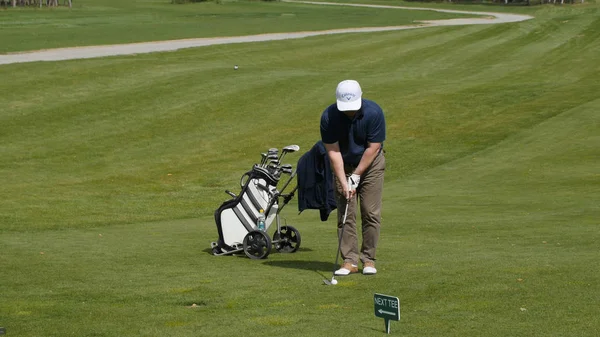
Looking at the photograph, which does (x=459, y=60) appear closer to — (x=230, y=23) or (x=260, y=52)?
(x=260, y=52)

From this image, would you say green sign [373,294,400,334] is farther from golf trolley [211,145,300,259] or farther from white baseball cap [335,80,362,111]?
golf trolley [211,145,300,259]

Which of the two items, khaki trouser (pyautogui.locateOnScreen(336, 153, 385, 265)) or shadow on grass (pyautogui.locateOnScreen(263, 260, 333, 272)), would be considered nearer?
khaki trouser (pyautogui.locateOnScreen(336, 153, 385, 265))

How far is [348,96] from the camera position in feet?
32.0

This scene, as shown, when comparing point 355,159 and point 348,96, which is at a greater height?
point 348,96

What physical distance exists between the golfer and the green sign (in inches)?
109

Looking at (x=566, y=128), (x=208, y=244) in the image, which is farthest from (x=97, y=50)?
(x=208, y=244)

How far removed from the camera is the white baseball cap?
31.9 feet

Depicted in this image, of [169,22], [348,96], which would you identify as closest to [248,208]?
[348,96]

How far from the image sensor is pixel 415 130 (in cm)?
2767

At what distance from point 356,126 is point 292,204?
30.8 ft

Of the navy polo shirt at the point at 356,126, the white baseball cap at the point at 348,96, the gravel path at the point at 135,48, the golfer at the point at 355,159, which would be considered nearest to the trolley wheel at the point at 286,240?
the golfer at the point at 355,159

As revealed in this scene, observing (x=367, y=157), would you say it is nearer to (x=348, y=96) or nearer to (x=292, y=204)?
(x=348, y=96)

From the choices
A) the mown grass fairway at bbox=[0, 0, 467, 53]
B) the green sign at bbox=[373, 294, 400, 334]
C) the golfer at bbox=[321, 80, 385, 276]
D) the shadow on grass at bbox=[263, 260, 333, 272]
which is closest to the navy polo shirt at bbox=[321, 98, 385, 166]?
the golfer at bbox=[321, 80, 385, 276]

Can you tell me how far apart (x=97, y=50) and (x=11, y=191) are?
2550 centimetres
